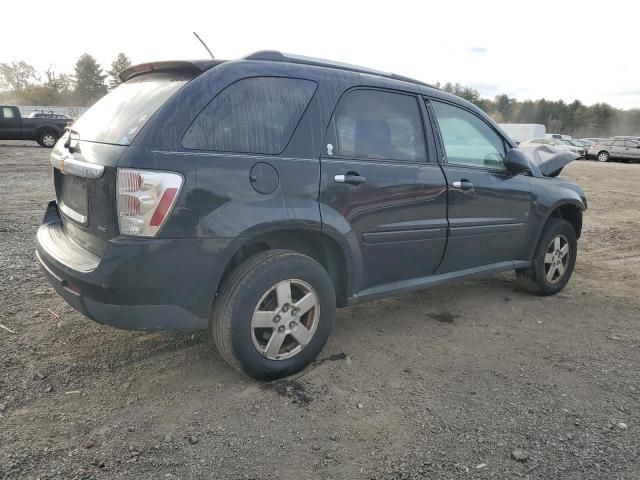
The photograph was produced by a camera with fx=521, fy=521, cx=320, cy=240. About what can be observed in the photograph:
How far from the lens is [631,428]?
272 centimetres

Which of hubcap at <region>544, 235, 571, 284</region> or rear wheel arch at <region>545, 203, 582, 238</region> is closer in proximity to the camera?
hubcap at <region>544, 235, 571, 284</region>

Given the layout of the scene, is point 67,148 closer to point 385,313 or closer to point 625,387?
point 385,313

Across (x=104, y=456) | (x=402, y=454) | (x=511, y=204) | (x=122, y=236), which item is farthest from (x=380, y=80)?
(x=104, y=456)

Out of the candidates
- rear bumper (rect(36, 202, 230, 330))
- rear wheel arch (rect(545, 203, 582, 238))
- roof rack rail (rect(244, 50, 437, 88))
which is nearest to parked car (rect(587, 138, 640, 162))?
rear wheel arch (rect(545, 203, 582, 238))

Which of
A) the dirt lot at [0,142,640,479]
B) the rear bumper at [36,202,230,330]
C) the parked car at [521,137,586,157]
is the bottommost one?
the dirt lot at [0,142,640,479]

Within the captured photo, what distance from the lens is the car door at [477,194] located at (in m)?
3.81

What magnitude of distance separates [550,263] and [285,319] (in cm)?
296

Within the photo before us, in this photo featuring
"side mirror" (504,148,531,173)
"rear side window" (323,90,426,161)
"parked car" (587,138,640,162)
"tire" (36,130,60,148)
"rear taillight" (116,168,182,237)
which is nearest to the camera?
"rear taillight" (116,168,182,237)

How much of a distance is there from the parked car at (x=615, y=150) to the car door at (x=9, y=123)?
3066cm

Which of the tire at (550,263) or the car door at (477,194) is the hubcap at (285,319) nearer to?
the car door at (477,194)

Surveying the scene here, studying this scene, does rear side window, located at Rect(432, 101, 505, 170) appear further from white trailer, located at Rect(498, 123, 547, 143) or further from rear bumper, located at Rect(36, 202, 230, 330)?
white trailer, located at Rect(498, 123, 547, 143)

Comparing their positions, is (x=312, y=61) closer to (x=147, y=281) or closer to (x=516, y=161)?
(x=147, y=281)

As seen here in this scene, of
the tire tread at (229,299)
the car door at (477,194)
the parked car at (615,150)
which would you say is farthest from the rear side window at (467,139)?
the parked car at (615,150)

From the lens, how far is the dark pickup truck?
20.2m
